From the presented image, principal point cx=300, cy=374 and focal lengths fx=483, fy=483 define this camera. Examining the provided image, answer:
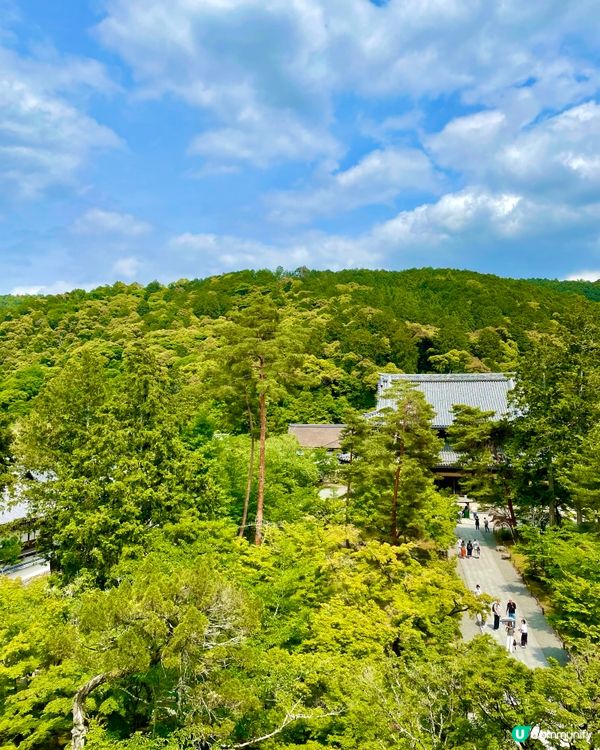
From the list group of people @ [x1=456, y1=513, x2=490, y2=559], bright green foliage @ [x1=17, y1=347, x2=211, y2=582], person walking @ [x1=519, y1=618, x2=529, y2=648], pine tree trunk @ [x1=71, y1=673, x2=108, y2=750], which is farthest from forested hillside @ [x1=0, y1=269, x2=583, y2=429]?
pine tree trunk @ [x1=71, y1=673, x2=108, y2=750]

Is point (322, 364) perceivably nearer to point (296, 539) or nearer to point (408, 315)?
point (408, 315)

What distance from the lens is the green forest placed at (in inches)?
291

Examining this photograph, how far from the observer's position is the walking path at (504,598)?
14.4 metres

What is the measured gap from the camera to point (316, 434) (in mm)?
37875

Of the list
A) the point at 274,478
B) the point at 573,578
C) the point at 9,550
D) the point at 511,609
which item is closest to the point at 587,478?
the point at 573,578

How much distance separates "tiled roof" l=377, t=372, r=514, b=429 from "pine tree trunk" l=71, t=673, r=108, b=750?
2860cm

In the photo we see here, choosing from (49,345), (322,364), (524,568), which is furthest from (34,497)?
(49,345)

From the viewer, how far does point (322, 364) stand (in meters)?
48.8

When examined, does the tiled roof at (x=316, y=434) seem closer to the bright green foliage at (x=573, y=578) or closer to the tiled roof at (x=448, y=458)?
the tiled roof at (x=448, y=458)

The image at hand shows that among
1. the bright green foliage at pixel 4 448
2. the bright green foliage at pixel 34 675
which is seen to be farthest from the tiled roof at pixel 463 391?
the bright green foliage at pixel 34 675

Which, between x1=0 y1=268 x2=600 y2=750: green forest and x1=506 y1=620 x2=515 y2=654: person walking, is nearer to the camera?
x1=0 y1=268 x2=600 y2=750: green forest

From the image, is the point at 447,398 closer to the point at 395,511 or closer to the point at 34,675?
the point at 395,511

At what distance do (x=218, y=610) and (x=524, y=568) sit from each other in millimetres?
16380

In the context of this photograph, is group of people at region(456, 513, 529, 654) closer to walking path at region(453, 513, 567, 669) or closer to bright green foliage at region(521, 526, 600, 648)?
walking path at region(453, 513, 567, 669)
